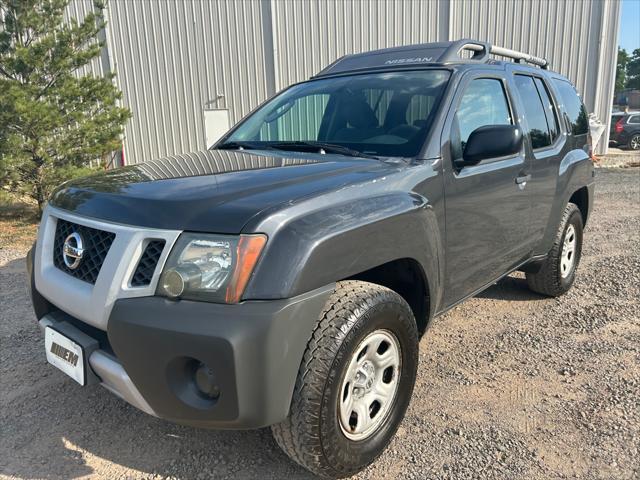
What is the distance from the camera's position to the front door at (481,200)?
2.77 meters

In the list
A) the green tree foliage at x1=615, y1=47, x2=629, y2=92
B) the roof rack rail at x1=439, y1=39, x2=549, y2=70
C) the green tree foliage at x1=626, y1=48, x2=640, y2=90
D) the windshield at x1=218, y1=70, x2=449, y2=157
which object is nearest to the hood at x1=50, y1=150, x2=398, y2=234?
the windshield at x1=218, y1=70, x2=449, y2=157

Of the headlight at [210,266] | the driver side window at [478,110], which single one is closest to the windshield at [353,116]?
the driver side window at [478,110]

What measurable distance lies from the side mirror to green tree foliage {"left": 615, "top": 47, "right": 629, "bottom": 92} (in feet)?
246

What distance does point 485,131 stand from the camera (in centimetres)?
268

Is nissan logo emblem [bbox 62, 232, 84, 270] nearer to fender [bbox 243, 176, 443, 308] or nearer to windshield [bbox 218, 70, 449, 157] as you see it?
fender [bbox 243, 176, 443, 308]

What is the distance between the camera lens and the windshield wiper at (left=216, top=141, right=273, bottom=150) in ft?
10.4

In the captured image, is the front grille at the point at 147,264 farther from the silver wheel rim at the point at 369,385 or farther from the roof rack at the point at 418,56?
the roof rack at the point at 418,56

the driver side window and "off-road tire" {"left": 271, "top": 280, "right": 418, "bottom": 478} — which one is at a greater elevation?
the driver side window

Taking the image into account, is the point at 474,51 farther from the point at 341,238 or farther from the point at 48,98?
the point at 48,98

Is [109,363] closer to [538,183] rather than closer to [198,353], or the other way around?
[198,353]

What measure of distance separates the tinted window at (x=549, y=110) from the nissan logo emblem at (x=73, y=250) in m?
3.33

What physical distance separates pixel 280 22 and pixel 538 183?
1050cm

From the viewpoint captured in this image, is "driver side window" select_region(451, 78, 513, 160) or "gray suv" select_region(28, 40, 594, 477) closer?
"gray suv" select_region(28, 40, 594, 477)

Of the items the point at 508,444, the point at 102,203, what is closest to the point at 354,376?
the point at 508,444
